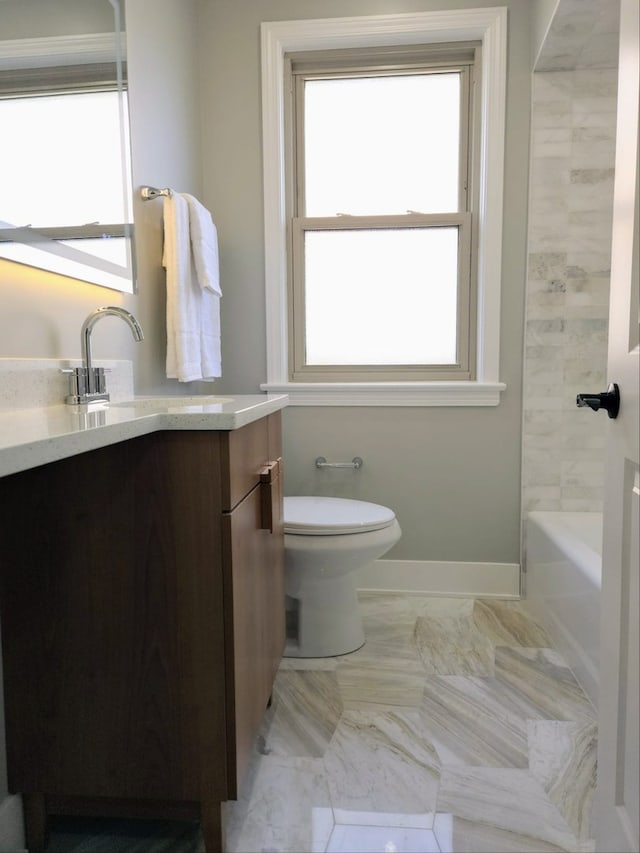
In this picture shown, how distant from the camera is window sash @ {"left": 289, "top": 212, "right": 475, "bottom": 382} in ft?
7.80

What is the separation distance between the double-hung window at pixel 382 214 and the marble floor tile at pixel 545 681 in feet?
3.50

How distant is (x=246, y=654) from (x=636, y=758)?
27.0 inches

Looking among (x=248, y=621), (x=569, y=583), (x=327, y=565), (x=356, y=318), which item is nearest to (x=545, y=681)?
(x=569, y=583)

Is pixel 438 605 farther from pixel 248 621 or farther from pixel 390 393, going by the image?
pixel 248 621

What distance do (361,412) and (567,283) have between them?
0.91m

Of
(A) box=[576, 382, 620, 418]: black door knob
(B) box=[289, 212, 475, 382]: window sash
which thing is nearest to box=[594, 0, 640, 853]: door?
(A) box=[576, 382, 620, 418]: black door knob

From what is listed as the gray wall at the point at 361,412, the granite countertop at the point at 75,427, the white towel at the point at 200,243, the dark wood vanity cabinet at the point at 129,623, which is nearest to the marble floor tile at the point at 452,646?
the gray wall at the point at 361,412

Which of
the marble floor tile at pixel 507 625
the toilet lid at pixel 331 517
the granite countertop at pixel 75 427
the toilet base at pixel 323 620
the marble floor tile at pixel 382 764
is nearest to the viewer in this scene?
the granite countertop at pixel 75 427

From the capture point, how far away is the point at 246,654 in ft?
3.91

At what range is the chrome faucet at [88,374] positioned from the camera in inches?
51.4

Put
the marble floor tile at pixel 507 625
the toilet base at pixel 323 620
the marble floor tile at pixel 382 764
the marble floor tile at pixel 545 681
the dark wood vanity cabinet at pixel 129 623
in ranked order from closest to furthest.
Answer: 1. the dark wood vanity cabinet at pixel 129 623
2. the marble floor tile at pixel 382 764
3. the marble floor tile at pixel 545 681
4. the toilet base at pixel 323 620
5. the marble floor tile at pixel 507 625

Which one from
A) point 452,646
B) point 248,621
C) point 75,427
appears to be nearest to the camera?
point 75,427

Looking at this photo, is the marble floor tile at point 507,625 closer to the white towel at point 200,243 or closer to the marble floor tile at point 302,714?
the marble floor tile at point 302,714

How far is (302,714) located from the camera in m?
1.60
